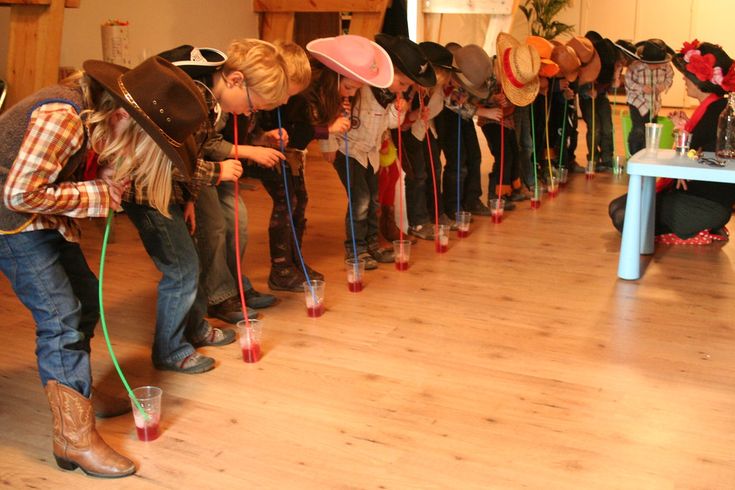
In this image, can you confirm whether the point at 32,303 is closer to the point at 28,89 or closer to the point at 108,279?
the point at 108,279

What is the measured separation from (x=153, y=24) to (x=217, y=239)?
354 centimetres

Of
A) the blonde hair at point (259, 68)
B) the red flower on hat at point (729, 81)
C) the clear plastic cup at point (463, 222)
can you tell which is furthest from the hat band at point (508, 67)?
the blonde hair at point (259, 68)

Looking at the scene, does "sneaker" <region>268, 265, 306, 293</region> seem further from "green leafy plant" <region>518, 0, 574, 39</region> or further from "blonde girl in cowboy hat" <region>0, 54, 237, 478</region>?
"green leafy plant" <region>518, 0, 574, 39</region>

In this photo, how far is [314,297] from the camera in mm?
3527

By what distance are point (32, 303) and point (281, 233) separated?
165 centimetres

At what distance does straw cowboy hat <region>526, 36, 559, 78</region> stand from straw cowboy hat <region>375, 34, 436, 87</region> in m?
1.55

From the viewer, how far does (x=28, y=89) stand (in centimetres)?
453

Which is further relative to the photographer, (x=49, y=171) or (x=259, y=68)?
(x=259, y=68)

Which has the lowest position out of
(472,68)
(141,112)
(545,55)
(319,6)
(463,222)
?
(463,222)

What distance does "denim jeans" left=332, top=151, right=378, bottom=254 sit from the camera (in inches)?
165

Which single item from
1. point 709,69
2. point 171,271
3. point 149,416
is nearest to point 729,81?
point 709,69

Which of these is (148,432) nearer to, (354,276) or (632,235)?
(354,276)

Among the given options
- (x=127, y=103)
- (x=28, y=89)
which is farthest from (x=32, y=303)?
(x=28, y=89)

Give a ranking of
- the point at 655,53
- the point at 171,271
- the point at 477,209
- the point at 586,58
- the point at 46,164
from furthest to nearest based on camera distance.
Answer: the point at 586,58 → the point at 655,53 → the point at 477,209 → the point at 171,271 → the point at 46,164
